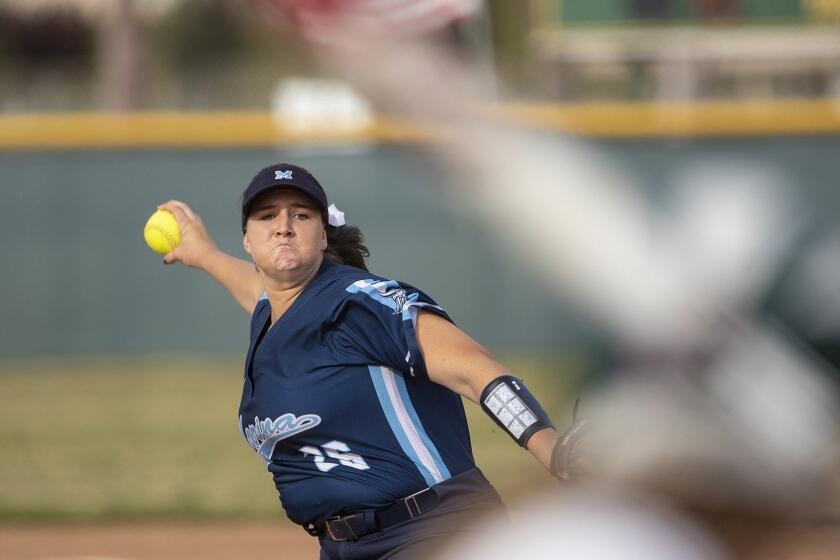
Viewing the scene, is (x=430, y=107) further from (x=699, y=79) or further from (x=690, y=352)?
(x=699, y=79)

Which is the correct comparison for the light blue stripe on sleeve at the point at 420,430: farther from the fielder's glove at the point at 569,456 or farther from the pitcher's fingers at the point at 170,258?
the pitcher's fingers at the point at 170,258

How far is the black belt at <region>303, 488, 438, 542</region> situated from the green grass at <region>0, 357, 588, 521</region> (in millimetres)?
4020

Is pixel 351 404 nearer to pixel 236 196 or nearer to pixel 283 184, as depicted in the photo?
pixel 283 184

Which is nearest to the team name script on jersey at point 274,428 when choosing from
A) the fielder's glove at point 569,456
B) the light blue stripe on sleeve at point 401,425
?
the light blue stripe on sleeve at point 401,425

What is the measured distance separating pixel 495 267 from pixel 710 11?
14.7 ft

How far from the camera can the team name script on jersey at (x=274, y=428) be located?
3.10 meters

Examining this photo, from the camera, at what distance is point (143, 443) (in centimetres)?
911

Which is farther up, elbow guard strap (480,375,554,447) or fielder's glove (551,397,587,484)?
elbow guard strap (480,375,554,447)

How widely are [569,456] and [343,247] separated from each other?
120 cm

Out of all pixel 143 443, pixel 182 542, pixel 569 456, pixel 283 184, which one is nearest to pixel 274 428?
pixel 283 184

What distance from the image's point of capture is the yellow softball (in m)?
4.18

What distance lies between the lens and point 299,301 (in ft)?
10.5

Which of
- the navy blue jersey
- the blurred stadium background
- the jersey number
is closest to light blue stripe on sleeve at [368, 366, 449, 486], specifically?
the navy blue jersey

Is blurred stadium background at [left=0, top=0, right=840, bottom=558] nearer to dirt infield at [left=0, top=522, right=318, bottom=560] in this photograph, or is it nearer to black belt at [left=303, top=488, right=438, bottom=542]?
dirt infield at [left=0, top=522, right=318, bottom=560]
